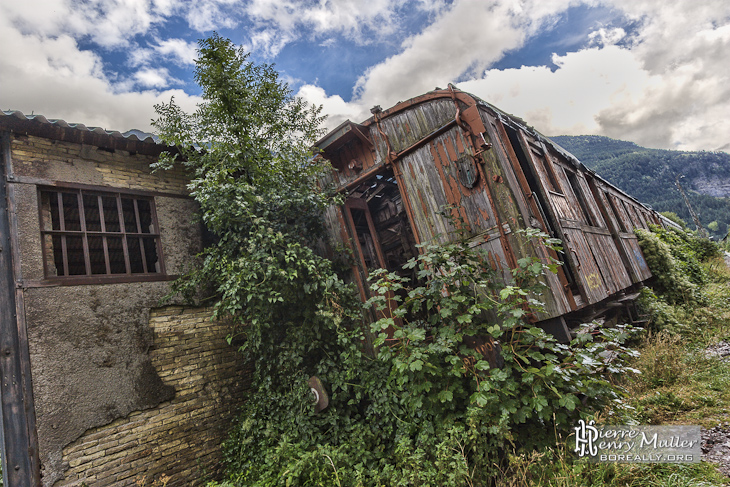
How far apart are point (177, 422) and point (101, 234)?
3076 millimetres

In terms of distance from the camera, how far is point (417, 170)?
19.3ft

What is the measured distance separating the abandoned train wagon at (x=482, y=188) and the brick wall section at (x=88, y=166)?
3068 millimetres

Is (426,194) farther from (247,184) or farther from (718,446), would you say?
(718,446)

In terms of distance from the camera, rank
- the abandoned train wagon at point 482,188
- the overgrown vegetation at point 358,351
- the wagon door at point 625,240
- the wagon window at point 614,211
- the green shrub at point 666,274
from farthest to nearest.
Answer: the wagon window at point 614,211, the green shrub at point 666,274, the wagon door at point 625,240, the abandoned train wagon at point 482,188, the overgrown vegetation at point 358,351

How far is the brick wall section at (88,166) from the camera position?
193 inches

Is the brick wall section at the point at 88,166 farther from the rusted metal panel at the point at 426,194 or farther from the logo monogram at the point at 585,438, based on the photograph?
the logo monogram at the point at 585,438

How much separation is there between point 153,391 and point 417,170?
210 inches

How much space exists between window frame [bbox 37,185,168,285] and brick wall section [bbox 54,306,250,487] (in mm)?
775

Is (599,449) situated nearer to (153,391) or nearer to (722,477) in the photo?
(722,477)

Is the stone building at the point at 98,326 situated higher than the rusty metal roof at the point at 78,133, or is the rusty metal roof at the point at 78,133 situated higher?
the rusty metal roof at the point at 78,133

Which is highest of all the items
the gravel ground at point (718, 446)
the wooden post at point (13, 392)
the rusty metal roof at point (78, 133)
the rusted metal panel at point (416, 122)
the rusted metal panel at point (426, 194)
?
the rusty metal roof at point (78, 133)

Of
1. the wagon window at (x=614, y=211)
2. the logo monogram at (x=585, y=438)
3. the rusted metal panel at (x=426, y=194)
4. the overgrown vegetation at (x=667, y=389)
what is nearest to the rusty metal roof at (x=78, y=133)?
the rusted metal panel at (x=426, y=194)

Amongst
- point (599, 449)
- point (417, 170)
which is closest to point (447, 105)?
point (417, 170)

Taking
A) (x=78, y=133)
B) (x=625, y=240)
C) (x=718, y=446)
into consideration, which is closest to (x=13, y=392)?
(x=78, y=133)
